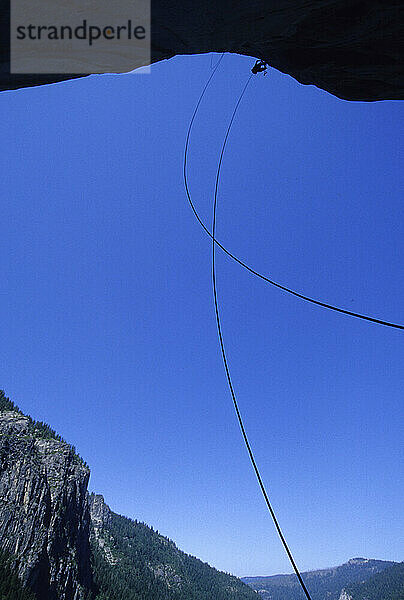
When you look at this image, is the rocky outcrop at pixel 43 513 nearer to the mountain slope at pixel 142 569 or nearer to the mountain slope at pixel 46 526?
the mountain slope at pixel 46 526

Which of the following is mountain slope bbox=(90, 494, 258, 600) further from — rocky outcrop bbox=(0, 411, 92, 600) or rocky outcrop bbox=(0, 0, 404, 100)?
rocky outcrop bbox=(0, 0, 404, 100)

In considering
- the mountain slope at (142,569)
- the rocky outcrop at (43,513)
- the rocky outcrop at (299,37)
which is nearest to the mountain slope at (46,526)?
the rocky outcrop at (43,513)

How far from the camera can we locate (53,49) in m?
5.20

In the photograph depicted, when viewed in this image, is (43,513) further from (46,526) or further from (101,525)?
(101,525)

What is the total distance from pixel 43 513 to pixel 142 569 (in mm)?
91249

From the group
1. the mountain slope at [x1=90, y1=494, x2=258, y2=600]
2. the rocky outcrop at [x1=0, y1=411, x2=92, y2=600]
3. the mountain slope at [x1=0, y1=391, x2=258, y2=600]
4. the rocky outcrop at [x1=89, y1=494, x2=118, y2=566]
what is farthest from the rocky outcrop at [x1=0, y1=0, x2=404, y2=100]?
the rocky outcrop at [x1=89, y1=494, x2=118, y2=566]

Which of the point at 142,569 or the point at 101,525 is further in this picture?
the point at 101,525

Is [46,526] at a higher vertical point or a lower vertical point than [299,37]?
lower

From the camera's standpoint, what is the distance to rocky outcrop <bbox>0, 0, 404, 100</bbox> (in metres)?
5.22

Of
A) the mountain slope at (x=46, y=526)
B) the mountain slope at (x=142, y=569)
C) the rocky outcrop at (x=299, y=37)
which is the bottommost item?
the mountain slope at (x=142, y=569)

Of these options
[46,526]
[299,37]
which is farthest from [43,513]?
[299,37]

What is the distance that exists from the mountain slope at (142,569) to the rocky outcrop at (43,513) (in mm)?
21206

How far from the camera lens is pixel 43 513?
61.5 meters

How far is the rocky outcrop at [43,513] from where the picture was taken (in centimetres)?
5525
